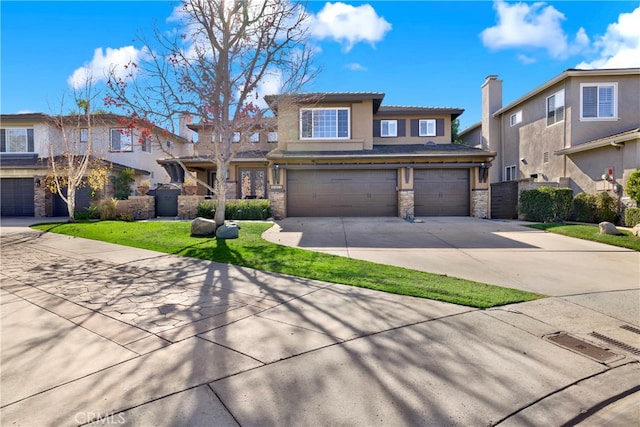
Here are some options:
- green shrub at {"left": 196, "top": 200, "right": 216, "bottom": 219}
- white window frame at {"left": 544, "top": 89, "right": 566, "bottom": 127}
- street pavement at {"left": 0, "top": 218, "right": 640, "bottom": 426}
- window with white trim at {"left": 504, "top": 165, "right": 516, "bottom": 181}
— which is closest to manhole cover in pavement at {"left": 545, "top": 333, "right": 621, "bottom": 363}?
street pavement at {"left": 0, "top": 218, "right": 640, "bottom": 426}

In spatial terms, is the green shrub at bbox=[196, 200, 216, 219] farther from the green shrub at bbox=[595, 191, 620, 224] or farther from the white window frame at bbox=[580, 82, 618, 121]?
the white window frame at bbox=[580, 82, 618, 121]

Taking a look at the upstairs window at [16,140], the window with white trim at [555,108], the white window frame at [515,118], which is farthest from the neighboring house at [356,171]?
the upstairs window at [16,140]

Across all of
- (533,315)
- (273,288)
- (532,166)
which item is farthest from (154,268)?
(532,166)

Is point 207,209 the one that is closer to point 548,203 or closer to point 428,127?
point 428,127

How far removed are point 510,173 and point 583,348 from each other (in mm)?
23078

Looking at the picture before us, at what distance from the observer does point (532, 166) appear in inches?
840

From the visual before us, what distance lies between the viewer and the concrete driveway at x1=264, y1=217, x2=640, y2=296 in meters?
6.83

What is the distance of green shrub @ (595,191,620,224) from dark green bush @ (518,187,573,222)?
39.7 inches

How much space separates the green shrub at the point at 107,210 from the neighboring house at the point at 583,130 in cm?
1941

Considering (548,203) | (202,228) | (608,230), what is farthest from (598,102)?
(202,228)

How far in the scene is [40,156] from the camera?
23.0 metres

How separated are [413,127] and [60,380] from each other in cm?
2224

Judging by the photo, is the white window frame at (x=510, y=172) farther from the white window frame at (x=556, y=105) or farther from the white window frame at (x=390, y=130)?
the white window frame at (x=390, y=130)

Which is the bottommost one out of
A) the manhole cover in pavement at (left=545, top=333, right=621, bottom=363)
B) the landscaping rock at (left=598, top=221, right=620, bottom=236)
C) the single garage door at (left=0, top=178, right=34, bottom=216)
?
the manhole cover in pavement at (left=545, top=333, right=621, bottom=363)
